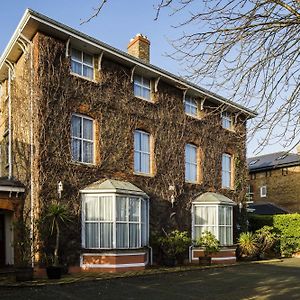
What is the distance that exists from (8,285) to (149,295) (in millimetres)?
4101

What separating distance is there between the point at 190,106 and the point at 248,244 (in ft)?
24.7

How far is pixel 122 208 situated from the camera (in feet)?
56.0

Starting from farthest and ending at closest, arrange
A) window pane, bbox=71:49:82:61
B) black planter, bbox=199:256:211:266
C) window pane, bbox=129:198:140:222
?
black planter, bbox=199:256:211:266 → window pane, bbox=129:198:140:222 → window pane, bbox=71:49:82:61

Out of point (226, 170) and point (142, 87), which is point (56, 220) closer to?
point (142, 87)

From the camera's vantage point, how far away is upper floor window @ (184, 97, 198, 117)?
2231cm

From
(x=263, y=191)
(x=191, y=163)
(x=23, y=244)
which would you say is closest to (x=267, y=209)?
(x=263, y=191)

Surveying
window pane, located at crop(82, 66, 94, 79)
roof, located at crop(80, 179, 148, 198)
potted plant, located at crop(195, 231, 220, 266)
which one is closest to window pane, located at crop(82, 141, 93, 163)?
roof, located at crop(80, 179, 148, 198)

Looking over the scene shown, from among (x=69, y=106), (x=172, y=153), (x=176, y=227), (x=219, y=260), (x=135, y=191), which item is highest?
(x=69, y=106)

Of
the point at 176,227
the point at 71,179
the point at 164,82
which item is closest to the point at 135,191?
the point at 71,179

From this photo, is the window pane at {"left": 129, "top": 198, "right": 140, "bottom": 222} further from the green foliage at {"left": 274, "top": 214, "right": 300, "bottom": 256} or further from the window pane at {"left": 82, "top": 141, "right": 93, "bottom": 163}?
the green foliage at {"left": 274, "top": 214, "right": 300, "bottom": 256}

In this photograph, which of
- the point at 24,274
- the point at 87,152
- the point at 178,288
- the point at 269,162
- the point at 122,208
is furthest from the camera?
the point at 269,162

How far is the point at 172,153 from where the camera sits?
68.5ft

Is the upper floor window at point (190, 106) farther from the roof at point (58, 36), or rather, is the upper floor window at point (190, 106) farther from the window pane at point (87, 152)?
the window pane at point (87, 152)

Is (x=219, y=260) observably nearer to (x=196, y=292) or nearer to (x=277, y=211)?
(x=196, y=292)
